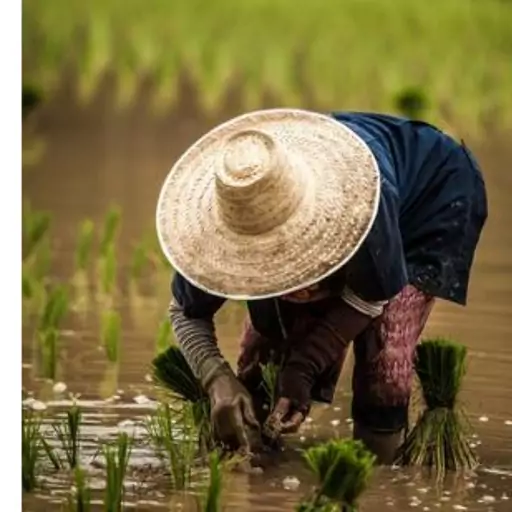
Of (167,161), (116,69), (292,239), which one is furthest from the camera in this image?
(116,69)

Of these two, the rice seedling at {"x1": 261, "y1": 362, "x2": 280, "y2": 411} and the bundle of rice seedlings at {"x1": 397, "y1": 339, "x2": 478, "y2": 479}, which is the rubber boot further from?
the rice seedling at {"x1": 261, "y1": 362, "x2": 280, "y2": 411}

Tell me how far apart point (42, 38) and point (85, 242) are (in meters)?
0.33

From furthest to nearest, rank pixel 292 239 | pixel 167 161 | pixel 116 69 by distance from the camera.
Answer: pixel 116 69 < pixel 167 161 < pixel 292 239

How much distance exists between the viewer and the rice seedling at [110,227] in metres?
2.38

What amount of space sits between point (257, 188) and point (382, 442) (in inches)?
16.7

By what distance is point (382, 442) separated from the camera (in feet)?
7.11

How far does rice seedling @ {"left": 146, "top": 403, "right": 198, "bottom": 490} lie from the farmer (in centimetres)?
5

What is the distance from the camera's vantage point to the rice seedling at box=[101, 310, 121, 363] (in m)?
2.34

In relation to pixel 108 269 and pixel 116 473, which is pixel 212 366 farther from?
pixel 108 269

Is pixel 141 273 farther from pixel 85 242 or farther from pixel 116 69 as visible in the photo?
pixel 116 69

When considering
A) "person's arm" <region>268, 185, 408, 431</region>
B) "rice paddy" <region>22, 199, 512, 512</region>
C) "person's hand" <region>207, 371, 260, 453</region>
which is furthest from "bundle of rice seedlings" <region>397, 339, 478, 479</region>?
"person's hand" <region>207, 371, 260, 453</region>

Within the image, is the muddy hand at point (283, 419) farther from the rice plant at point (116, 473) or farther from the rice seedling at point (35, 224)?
the rice seedling at point (35, 224)

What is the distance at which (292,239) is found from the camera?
2.09 metres

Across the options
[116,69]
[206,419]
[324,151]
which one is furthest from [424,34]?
[206,419]
